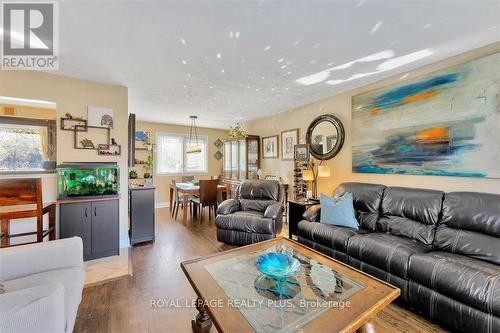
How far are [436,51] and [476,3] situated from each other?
0.72 m

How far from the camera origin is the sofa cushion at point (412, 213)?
215cm

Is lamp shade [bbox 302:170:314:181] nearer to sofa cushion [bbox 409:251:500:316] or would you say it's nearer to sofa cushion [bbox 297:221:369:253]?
sofa cushion [bbox 297:221:369:253]

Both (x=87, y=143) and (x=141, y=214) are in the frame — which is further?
(x=141, y=214)

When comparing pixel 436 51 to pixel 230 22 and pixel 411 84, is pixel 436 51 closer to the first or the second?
pixel 411 84

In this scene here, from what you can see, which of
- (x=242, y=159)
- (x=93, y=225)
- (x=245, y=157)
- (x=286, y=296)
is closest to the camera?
(x=286, y=296)

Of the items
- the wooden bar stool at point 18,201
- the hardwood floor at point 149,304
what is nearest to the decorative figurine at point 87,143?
the wooden bar stool at point 18,201

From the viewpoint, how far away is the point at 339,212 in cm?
264

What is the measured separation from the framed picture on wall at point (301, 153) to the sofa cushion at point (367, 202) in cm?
115

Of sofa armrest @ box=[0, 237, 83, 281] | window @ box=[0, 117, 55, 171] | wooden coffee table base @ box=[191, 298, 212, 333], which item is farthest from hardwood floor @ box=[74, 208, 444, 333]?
window @ box=[0, 117, 55, 171]

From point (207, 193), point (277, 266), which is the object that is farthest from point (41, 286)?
point (207, 193)

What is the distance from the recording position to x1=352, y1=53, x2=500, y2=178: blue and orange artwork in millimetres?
2074

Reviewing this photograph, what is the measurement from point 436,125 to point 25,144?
16.9 feet

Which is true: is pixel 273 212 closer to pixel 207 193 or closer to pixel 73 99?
pixel 207 193

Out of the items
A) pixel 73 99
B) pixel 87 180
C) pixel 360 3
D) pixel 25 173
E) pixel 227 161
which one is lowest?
pixel 87 180
